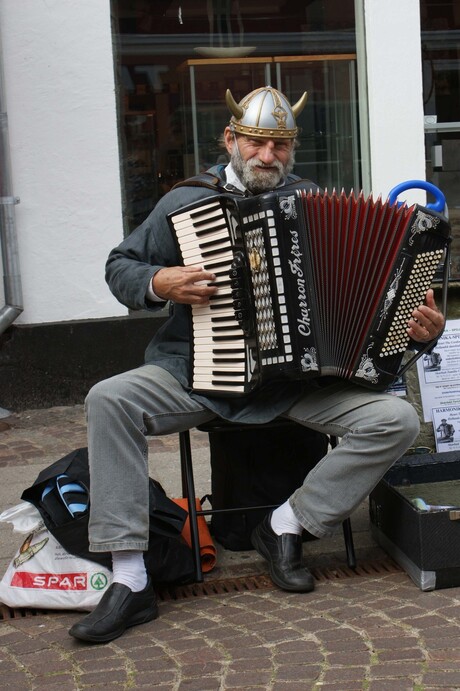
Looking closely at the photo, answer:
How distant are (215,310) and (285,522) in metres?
0.76

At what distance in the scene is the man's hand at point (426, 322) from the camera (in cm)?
338

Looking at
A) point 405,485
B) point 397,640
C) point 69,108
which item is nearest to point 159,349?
point 405,485

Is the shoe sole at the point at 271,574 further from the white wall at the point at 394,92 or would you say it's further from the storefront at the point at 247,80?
the white wall at the point at 394,92

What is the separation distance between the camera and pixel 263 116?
3.59 metres

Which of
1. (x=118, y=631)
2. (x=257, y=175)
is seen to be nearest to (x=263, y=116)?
(x=257, y=175)

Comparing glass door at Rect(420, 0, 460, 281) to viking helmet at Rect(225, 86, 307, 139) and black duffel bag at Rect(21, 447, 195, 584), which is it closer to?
viking helmet at Rect(225, 86, 307, 139)

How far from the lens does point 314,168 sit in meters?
6.66

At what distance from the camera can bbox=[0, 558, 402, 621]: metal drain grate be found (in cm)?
350

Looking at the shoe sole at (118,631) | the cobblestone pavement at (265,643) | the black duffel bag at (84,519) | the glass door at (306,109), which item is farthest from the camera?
the glass door at (306,109)

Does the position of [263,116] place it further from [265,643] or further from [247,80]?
[247,80]

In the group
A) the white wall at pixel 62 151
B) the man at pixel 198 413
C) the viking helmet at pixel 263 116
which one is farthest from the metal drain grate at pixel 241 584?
the white wall at pixel 62 151

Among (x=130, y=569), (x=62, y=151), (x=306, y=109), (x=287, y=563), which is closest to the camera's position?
(x=130, y=569)

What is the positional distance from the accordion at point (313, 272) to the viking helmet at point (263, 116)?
355mm

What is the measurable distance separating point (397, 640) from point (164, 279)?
4.38 feet
